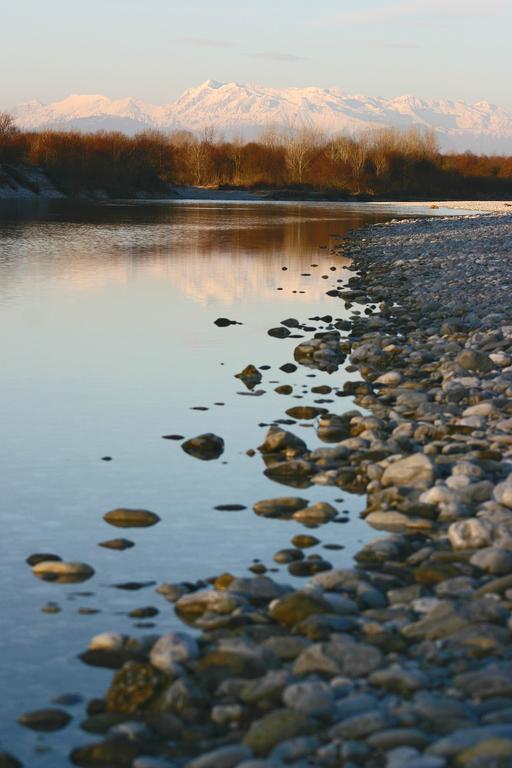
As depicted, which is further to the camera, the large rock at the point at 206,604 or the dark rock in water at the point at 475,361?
the dark rock in water at the point at 475,361

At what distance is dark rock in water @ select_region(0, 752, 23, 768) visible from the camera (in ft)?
11.8

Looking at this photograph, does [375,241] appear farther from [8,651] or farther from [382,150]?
[382,150]

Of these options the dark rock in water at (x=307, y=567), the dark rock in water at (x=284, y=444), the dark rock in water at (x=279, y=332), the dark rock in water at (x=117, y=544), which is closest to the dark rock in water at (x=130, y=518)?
the dark rock in water at (x=117, y=544)

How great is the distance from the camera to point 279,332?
14.8 m

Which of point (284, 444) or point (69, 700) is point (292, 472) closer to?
point (284, 444)

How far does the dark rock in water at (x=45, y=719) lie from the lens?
3871 mm

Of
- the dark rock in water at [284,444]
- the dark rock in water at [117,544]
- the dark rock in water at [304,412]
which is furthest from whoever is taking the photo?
the dark rock in water at [304,412]

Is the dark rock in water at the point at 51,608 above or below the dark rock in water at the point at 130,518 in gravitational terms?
below

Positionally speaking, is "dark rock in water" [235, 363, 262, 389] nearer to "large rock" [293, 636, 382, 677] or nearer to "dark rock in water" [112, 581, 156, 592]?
"dark rock in water" [112, 581, 156, 592]

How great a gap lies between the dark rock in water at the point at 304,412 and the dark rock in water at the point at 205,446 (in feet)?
4.03

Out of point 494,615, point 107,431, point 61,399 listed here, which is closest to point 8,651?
point 494,615

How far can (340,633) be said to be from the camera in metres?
4.47

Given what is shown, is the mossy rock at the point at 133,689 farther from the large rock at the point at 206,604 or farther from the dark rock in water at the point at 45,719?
the large rock at the point at 206,604

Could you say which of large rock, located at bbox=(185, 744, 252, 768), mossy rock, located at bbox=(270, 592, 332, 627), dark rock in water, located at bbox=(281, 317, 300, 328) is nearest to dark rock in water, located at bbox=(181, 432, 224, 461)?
mossy rock, located at bbox=(270, 592, 332, 627)
